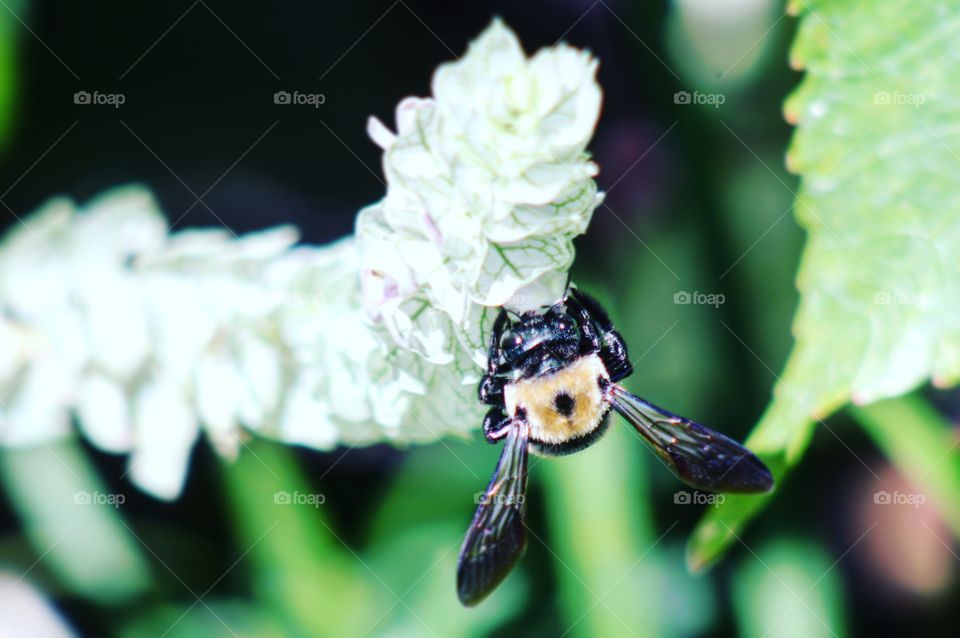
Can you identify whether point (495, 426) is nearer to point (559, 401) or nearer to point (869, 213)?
point (559, 401)

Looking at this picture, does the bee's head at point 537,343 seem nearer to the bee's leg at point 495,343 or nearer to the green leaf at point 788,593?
the bee's leg at point 495,343

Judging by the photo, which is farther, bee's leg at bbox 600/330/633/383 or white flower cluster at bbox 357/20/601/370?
bee's leg at bbox 600/330/633/383

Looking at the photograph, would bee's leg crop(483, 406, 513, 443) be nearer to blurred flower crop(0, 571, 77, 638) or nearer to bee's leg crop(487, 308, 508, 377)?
bee's leg crop(487, 308, 508, 377)

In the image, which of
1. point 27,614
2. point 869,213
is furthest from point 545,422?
point 27,614

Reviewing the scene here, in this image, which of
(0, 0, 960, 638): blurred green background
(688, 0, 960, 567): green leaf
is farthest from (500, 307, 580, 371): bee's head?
(0, 0, 960, 638): blurred green background

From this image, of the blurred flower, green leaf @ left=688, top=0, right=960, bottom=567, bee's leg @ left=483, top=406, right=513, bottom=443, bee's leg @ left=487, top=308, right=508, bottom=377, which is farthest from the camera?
the blurred flower

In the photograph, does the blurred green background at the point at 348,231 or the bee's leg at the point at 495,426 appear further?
the blurred green background at the point at 348,231

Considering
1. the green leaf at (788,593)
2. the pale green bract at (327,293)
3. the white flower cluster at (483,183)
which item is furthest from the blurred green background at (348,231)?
the white flower cluster at (483,183)

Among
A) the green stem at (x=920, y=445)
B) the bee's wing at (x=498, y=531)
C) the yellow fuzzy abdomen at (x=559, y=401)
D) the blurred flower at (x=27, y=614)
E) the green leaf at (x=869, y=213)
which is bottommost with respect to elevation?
the blurred flower at (x=27, y=614)

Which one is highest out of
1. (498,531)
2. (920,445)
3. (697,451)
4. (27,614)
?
(697,451)
